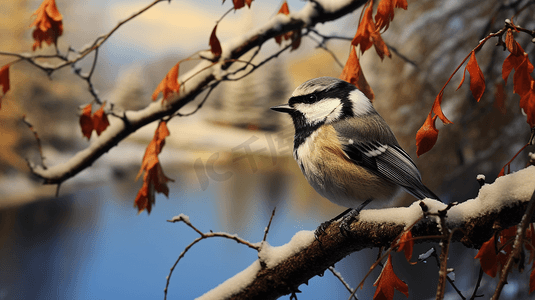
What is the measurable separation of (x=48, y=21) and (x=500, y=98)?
1.44 metres

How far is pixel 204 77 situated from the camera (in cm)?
117

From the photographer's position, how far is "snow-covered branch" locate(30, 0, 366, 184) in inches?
43.1

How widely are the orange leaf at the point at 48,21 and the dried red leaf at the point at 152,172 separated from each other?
42cm

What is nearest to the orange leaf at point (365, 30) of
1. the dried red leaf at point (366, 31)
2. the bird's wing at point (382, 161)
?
the dried red leaf at point (366, 31)

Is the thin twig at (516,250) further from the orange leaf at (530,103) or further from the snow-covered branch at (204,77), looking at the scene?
the snow-covered branch at (204,77)

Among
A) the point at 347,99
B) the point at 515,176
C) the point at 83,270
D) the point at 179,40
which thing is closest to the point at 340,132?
the point at 347,99

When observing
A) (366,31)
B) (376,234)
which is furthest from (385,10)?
(376,234)

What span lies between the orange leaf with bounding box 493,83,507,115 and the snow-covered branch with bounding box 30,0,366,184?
0.59 m

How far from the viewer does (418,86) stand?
→ 131 centimetres

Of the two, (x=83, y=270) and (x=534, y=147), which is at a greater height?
(x=534, y=147)

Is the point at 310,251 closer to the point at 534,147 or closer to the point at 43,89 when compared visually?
the point at 534,147

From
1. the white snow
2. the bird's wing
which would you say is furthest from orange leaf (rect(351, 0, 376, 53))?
the white snow

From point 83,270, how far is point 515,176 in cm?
130

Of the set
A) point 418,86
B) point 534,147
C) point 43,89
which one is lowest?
point 534,147
